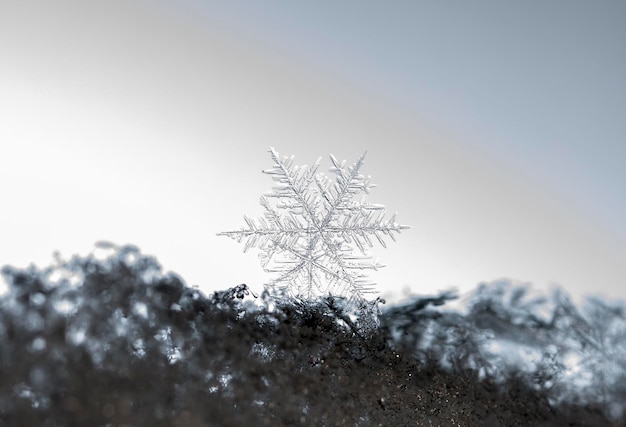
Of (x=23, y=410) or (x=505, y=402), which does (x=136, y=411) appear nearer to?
(x=23, y=410)

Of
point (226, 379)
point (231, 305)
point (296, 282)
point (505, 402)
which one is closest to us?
point (226, 379)

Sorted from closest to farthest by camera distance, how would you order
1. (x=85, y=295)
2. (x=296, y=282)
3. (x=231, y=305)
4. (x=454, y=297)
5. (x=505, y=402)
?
1. (x=85, y=295)
2. (x=231, y=305)
3. (x=296, y=282)
4. (x=505, y=402)
5. (x=454, y=297)

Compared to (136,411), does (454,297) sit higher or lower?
higher

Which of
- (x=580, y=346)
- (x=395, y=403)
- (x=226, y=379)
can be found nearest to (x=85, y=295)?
(x=226, y=379)

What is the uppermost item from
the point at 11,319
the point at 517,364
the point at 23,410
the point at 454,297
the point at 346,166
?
the point at 346,166

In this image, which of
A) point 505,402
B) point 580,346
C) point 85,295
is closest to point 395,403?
point 505,402

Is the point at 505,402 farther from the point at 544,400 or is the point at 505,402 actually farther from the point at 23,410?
the point at 23,410

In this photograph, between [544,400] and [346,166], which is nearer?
[346,166]
